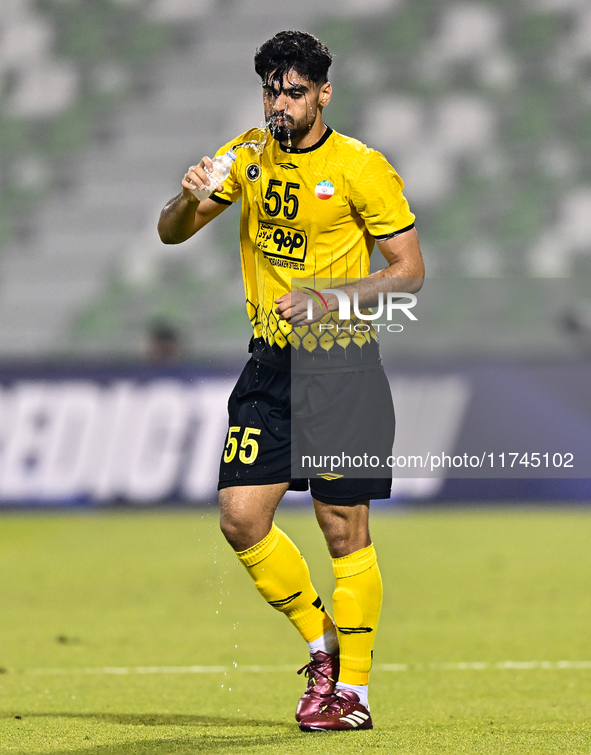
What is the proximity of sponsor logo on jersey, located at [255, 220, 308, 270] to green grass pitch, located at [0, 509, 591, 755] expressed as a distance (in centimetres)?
150

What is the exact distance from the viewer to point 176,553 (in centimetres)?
957

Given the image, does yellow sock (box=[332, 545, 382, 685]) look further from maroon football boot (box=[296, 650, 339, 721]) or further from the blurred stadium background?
the blurred stadium background

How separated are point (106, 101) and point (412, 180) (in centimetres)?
518

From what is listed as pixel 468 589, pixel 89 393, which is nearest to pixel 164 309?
pixel 89 393

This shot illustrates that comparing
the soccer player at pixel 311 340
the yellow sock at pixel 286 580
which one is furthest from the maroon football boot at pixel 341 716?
the yellow sock at pixel 286 580

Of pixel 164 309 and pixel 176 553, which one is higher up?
pixel 164 309

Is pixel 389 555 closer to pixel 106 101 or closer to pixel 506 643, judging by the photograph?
pixel 506 643

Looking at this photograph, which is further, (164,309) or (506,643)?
(164,309)

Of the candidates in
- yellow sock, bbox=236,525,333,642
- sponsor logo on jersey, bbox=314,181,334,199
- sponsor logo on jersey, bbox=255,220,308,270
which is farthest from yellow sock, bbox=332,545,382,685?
sponsor logo on jersey, bbox=314,181,334,199

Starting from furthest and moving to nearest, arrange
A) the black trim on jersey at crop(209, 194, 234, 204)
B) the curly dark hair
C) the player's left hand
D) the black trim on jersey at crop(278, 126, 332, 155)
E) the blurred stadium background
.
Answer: the blurred stadium background < the black trim on jersey at crop(209, 194, 234, 204) < the black trim on jersey at crop(278, 126, 332, 155) < the curly dark hair < the player's left hand

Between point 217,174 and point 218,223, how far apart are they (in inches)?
515

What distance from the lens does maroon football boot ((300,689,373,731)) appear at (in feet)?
12.1

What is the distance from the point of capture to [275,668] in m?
5.26

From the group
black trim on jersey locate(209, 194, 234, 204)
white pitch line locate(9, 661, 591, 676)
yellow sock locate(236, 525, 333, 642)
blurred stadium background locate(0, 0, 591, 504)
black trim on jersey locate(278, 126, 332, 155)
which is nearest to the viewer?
black trim on jersey locate(278, 126, 332, 155)
